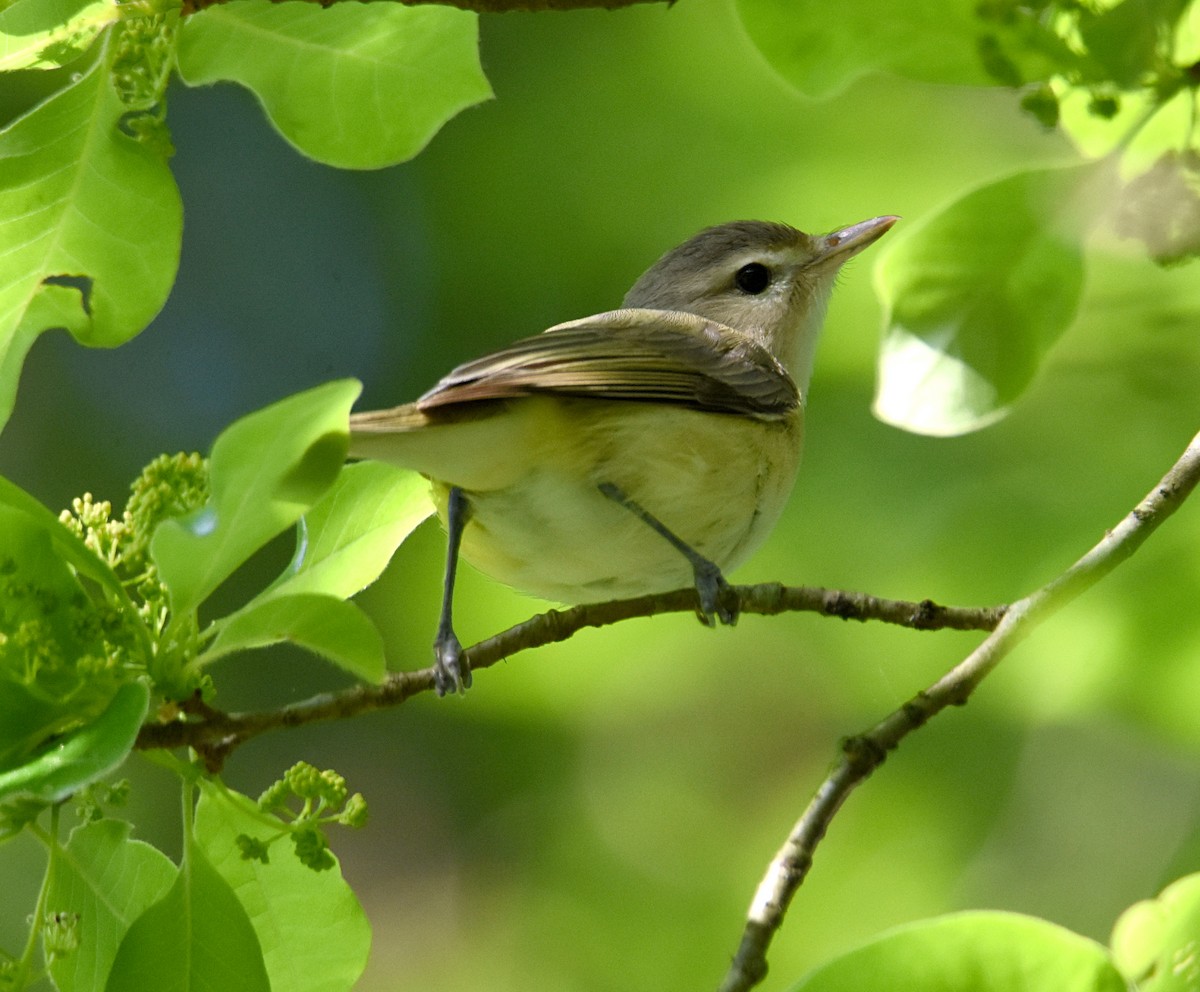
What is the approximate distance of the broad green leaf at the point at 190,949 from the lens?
1.98 m

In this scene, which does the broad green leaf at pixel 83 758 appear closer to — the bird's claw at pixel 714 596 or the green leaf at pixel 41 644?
the green leaf at pixel 41 644

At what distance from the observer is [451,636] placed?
2.83m

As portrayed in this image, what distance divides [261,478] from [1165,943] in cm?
122

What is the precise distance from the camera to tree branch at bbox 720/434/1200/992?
2.31 meters

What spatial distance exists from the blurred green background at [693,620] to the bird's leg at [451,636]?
3.44ft

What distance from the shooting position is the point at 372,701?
242 centimetres

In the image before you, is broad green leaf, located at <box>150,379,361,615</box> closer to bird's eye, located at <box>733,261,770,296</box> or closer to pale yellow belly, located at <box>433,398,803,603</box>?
pale yellow belly, located at <box>433,398,803,603</box>

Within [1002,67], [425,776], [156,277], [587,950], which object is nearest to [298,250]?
[425,776]

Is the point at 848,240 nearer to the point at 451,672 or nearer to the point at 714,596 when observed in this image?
the point at 714,596

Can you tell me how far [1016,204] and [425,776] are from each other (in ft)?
16.6

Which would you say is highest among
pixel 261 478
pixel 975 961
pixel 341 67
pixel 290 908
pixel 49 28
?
pixel 49 28

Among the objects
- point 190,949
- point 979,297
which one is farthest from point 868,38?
point 190,949

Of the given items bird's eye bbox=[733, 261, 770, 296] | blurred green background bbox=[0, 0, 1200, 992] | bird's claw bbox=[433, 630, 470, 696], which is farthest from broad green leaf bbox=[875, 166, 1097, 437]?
bird's eye bbox=[733, 261, 770, 296]

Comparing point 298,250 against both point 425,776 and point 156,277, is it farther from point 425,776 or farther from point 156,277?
point 156,277
